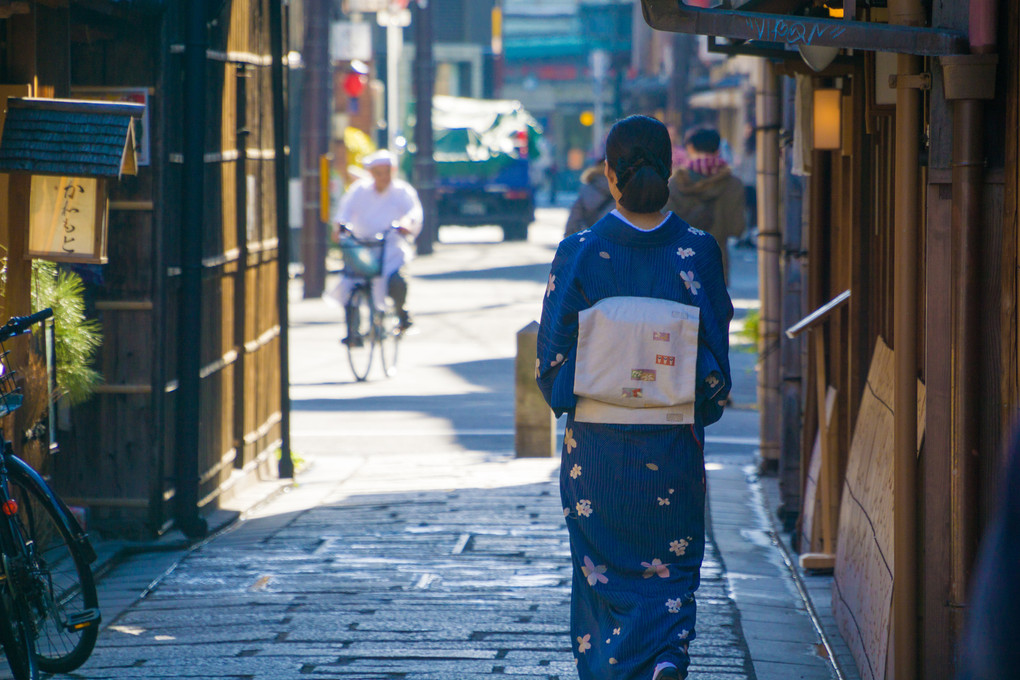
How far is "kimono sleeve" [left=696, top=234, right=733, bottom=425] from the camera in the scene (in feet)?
13.8

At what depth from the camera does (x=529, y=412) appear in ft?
31.6

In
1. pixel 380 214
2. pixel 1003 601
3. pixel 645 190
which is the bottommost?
pixel 1003 601

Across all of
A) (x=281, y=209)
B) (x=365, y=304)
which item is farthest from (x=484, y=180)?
(x=281, y=209)

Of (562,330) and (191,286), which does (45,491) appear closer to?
(562,330)

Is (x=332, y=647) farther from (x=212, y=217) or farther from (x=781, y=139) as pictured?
(x=781, y=139)

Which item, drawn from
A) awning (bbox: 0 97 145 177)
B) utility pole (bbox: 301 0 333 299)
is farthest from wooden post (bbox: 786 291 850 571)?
utility pole (bbox: 301 0 333 299)

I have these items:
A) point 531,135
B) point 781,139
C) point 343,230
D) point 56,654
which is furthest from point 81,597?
point 531,135

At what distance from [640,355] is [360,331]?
10.4m

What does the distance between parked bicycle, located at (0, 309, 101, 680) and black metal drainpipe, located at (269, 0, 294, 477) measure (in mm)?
3750

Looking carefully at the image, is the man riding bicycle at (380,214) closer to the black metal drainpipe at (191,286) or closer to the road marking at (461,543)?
the black metal drainpipe at (191,286)

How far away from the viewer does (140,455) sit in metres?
7.14

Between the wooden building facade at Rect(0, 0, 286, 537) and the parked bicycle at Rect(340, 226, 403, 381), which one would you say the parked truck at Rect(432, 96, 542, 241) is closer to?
the parked bicycle at Rect(340, 226, 403, 381)

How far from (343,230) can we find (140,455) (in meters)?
7.05

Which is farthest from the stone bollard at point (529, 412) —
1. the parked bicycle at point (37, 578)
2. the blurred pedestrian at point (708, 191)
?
the parked bicycle at point (37, 578)
